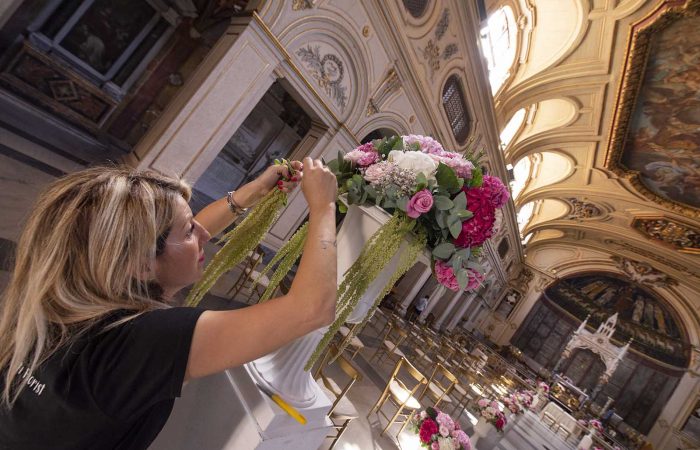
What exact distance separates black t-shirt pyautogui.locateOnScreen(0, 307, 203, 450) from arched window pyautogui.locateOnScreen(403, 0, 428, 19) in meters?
6.48

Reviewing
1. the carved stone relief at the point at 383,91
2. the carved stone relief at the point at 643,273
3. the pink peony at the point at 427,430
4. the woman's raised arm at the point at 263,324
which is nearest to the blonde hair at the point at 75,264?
the woman's raised arm at the point at 263,324

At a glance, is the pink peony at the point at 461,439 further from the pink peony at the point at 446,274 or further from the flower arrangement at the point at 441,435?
the pink peony at the point at 446,274

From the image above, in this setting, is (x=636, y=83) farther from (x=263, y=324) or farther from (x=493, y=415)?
(x=263, y=324)

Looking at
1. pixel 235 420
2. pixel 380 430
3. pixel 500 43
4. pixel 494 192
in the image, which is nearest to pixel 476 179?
pixel 494 192

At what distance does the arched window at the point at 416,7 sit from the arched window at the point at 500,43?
1.46m

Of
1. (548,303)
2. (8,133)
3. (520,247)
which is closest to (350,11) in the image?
(8,133)

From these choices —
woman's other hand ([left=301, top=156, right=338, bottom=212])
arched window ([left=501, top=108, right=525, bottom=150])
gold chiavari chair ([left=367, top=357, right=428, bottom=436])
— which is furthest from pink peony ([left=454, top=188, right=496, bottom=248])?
arched window ([left=501, top=108, right=525, bottom=150])

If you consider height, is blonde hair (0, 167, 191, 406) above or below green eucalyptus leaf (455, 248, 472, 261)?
below

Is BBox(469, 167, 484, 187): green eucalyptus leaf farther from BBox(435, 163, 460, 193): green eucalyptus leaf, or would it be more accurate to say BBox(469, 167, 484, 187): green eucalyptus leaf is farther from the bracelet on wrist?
the bracelet on wrist

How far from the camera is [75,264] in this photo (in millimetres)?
775

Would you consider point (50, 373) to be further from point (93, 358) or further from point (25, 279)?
point (25, 279)

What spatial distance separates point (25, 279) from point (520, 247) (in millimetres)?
18958

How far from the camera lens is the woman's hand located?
1.22 m

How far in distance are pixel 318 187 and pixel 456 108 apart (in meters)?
8.01
